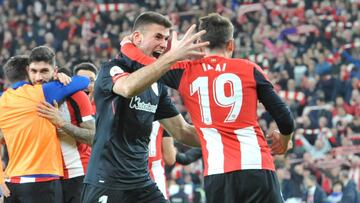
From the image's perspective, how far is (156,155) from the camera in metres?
9.59

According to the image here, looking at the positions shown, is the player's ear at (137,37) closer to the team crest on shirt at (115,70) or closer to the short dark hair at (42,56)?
the team crest on shirt at (115,70)

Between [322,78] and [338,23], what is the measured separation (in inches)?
150

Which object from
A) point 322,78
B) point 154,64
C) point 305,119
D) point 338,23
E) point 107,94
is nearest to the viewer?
point 154,64

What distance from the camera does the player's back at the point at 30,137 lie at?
814 cm

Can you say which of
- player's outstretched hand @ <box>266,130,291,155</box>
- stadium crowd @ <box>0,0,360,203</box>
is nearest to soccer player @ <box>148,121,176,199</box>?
player's outstretched hand @ <box>266,130,291,155</box>

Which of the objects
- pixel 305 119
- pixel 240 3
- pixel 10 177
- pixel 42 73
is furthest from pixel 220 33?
pixel 240 3

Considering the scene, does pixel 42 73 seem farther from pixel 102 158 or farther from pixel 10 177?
pixel 102 158

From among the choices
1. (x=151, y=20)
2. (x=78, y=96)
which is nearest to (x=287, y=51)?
(x=78, y=96)

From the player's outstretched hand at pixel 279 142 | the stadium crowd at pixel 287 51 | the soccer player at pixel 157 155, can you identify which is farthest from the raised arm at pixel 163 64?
the stadium crowd at pixel 287 51

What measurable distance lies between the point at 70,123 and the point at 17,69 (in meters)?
0.80

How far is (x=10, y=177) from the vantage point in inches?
326

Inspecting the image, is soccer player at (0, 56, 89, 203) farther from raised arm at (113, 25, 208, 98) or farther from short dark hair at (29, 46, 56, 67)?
raised arm at (113, 25, 208, 98)

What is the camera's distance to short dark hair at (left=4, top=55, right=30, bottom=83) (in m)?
8.53

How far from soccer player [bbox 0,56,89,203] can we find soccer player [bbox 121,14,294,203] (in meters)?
1.42
